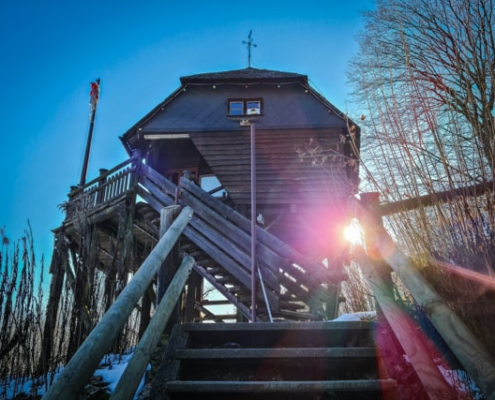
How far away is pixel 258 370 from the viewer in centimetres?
288

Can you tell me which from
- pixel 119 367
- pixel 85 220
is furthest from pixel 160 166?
pixel 119 367

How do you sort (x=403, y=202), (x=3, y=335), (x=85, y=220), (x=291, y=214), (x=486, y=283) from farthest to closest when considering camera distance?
(x=291, y=214)
(x=85, y=220)
(x=3, y=335)
(x=403, y=202)
(x=486, y=283)

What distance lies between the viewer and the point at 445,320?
1.95 metres

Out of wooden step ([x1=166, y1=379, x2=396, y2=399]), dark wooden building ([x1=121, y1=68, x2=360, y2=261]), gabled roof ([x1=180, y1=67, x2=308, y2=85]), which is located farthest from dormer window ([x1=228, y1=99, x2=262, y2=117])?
wooden step ([x1=166, y1=379, x2=396, y2=399])

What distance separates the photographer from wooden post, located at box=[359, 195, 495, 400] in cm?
165

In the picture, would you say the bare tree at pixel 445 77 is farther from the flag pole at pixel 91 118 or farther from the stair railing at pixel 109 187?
the flag pole at pixel 91 118

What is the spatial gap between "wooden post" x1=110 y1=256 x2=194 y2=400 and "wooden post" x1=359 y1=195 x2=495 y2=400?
68.7 inches

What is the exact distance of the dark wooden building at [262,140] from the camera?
35.1ft

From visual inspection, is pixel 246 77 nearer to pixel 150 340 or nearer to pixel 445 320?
pixel 150 340

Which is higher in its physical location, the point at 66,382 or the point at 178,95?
the point at 178,95

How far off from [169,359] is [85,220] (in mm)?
2990

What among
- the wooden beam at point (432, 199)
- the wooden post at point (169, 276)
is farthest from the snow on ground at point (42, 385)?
the wooden beam at point (432, 199)

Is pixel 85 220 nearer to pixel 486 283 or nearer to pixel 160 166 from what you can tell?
pixel 486 283

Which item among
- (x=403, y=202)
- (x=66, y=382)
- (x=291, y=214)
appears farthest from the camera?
(x=291, y=214)
